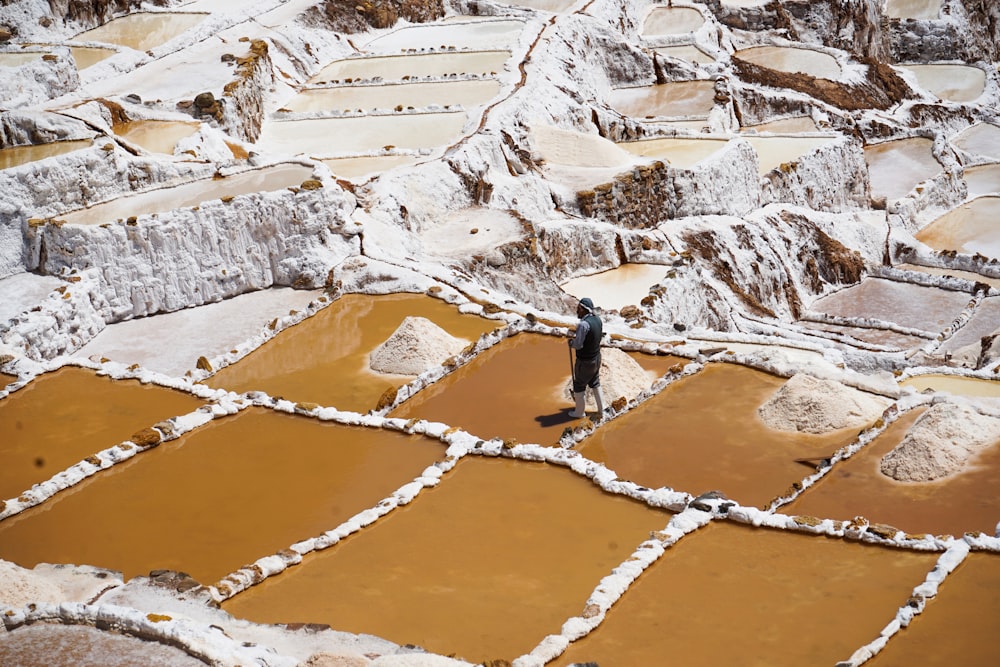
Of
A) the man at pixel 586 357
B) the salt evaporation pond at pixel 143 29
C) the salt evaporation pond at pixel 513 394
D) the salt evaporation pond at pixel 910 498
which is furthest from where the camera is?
the salt evaporation pond at pixel 143 29

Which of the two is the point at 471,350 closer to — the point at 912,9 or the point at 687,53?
the point at 687,53

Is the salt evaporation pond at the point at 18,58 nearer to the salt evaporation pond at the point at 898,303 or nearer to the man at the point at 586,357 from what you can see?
the man at the point at 586,357

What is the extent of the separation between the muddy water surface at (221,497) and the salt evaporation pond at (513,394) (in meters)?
1.05

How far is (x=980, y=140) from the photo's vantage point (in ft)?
137

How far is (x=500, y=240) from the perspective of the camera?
2303 cm

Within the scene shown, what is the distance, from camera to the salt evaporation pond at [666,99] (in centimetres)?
3638

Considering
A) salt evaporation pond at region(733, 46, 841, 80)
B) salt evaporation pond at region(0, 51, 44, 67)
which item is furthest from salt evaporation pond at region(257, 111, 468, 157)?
salt evaporation pond at region(733, 46, 841, 80)

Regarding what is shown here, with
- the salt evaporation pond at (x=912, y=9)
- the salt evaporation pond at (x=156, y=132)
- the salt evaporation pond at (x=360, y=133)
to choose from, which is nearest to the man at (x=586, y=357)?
the salt evaporation pond at (x=156, y=132)

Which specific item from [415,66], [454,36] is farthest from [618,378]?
[454,36]

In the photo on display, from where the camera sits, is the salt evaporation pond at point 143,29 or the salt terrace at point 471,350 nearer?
the salt terrace at point 471,350

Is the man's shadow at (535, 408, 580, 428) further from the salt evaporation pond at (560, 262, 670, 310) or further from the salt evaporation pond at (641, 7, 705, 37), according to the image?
the salt evaporation pond at (641, 7, 705, 37)

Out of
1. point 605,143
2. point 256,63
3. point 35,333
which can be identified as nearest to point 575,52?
point 605,143

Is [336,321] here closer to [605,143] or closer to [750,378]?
[750,378]

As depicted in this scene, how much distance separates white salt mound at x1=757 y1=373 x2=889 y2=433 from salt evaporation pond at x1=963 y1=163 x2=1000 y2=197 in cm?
2509
